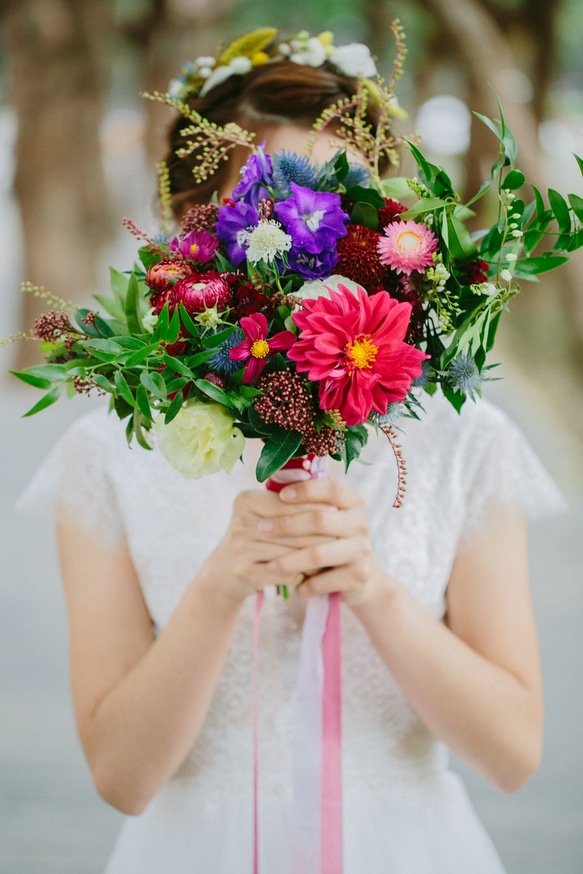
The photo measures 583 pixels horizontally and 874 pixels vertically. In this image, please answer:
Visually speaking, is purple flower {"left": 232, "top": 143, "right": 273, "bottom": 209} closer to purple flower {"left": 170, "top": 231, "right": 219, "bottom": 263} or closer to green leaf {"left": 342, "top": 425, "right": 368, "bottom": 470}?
purple flower {"left": 170, "top": 231, "right": 219, "bottom": 263}

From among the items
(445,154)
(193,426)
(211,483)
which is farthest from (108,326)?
(445,154)

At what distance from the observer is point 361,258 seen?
2.15 feet

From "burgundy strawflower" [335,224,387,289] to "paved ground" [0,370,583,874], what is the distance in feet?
4.89

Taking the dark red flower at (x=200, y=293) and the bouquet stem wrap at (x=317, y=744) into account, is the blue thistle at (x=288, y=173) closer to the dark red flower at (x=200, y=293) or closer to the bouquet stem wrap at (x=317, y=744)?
the dark red flower at (x=200, y=293)

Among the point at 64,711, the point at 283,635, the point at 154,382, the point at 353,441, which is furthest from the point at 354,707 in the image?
the point at 64,711

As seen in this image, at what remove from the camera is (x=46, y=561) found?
2.04 metres

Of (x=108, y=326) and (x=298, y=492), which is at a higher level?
(x=108, y=326)

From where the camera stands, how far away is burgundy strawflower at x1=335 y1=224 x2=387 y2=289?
0.66m

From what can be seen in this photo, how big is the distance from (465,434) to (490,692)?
0.31 metres

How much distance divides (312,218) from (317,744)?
0.52 m

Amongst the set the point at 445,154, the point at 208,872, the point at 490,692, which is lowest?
the point at 208,872

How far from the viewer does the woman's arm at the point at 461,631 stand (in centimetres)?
78

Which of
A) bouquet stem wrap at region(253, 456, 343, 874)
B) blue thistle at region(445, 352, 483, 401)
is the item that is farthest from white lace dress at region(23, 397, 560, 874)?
blue thistle at region(445, 352, 483, 401)

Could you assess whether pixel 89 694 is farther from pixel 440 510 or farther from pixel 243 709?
pixel 440 510
